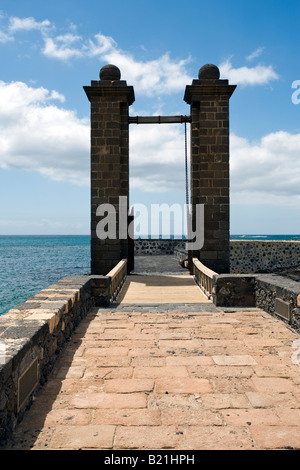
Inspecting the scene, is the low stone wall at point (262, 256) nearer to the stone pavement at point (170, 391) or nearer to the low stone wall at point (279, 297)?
the low stone wall at point (279, 297)

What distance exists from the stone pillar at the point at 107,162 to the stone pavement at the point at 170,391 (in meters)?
5.65

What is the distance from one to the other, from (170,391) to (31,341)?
4.63 ft

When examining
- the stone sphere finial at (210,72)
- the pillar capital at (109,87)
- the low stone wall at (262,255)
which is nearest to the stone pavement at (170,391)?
the pillar capital at (109,87)

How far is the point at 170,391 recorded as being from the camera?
359cm

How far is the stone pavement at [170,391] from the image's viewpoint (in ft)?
9.13

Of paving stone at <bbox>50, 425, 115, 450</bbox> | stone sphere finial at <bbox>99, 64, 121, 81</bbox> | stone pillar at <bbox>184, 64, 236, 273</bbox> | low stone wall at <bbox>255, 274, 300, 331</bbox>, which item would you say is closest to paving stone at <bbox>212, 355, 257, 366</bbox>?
low stone wall at <bbox>255, 274, 300, 331</bbox>

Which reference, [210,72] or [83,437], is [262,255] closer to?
[210,72]

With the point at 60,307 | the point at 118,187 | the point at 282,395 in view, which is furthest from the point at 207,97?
the point at 282,395

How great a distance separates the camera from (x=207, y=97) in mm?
11430

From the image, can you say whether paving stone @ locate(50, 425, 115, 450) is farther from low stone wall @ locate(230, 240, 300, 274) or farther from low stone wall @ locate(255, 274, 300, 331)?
low stone wall @ locate(230, 240, 300, 274)

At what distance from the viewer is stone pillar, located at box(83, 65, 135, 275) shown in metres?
11.5

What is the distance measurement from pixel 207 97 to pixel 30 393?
1031 centimetres
